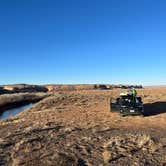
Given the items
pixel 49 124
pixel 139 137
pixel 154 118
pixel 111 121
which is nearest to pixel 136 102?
pixel 154 118

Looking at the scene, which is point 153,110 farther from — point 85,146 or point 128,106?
point 85,146

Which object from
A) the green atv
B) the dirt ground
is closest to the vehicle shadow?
the green atv

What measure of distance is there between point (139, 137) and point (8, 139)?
6202 mm

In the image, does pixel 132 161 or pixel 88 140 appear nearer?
pixel 132 161

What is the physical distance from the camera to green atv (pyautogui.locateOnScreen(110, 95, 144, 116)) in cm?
2275

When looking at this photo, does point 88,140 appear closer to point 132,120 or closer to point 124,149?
point 124,149

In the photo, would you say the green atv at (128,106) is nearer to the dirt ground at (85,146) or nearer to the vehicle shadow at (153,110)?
the vehicle shadow at (153,110)

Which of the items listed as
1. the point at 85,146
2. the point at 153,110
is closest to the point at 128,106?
the point at 153,110

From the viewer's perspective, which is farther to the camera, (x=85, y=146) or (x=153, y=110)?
(x=153, y=110)

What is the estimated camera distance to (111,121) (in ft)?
66.6

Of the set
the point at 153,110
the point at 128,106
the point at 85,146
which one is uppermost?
the point at 128,106

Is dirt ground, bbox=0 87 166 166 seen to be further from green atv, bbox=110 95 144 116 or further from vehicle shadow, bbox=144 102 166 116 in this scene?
vehicle shadow, bbox=144 102 166 116

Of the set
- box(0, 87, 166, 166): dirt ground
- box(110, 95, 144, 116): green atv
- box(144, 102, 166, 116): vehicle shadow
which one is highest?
box(110, 95, 144, 116): green atv

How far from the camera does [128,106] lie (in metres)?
23.0
